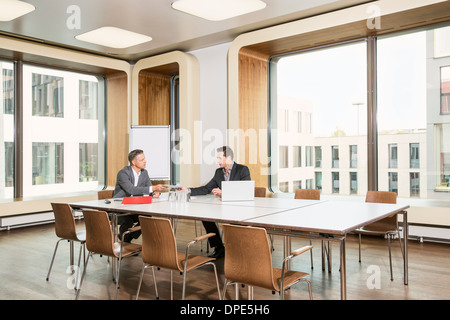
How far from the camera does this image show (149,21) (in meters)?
6.40

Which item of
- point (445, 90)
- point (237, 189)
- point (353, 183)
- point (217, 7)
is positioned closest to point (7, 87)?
point (217, 7)

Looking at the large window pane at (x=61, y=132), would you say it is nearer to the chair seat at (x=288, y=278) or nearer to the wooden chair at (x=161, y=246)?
the wooden chair at (x=161, y=246)

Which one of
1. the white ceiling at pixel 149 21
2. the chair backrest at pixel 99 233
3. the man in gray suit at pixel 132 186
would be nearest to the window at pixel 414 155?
the white ceiling at pixel 149 21

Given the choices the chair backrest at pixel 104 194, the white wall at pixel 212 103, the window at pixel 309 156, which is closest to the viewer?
the chair backrest at pixel 104 194

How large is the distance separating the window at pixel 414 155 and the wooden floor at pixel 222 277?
1.18m

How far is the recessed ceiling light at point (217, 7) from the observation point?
555 centimetres

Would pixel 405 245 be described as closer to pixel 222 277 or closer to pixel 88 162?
pixel 222 277

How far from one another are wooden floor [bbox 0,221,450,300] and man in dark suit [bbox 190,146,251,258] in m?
0.26

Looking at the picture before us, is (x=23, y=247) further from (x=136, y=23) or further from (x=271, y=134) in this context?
(x=271, y=134)

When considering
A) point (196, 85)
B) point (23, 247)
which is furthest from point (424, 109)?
point (23, 247)

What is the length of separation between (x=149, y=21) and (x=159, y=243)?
14.6 ft

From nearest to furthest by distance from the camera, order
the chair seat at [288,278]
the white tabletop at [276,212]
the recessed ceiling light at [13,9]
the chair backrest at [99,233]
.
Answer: the chair seat at [288,278] → the white tabletop at [276,212] → the chair backrest at [99,233] → the recessed ceiling light at [13,9]

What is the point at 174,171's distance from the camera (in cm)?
931

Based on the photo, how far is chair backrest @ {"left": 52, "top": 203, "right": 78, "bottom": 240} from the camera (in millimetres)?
Answer: 3982
